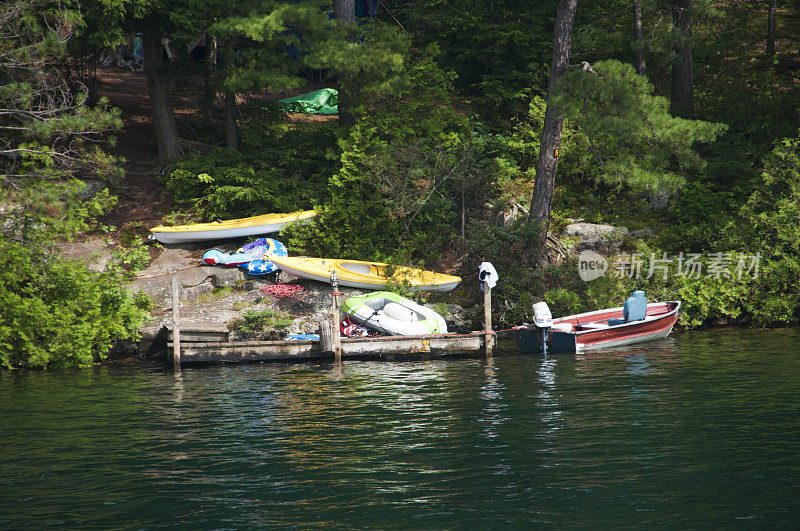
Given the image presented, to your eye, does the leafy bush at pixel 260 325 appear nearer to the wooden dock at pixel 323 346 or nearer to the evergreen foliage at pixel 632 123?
the wooden dock at pixel 323 346

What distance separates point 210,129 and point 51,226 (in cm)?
988

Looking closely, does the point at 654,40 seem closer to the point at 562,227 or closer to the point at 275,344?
the point at 562,227

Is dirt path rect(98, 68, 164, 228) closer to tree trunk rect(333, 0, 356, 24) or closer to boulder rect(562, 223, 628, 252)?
tree trunk rect(333, 0, 356, 24)

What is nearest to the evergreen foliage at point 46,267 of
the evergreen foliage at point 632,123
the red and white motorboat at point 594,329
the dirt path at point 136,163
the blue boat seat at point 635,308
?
the dirt path at point 136,163

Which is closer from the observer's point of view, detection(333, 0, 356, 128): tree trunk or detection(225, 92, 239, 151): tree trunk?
detection(333, 0, 356, 128): tree trunk

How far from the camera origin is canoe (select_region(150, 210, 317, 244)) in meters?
21.4

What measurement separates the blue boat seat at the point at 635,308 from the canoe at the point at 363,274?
4689 mm

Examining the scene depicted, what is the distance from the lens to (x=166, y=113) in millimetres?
24281

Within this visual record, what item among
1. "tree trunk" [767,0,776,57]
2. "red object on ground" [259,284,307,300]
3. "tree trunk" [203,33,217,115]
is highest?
"tree trunk" [767,0,776,57]

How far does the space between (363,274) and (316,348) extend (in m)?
3.74

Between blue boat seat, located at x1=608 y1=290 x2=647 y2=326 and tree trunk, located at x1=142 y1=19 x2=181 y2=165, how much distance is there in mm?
15330

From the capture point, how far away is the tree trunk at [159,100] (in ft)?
78.4

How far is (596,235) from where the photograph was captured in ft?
71.8

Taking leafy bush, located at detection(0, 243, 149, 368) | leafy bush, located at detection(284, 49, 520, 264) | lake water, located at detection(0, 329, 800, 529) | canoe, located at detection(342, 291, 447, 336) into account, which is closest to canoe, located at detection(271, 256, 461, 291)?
canoe, located at detection(342, 291, 447, 336)
